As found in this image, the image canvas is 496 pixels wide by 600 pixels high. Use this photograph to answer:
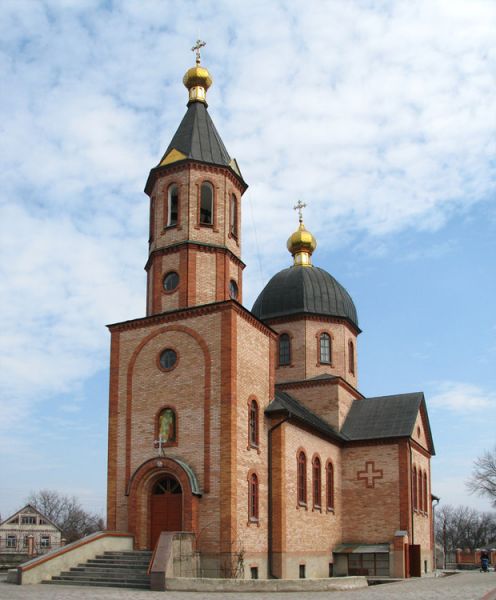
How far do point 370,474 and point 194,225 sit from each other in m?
13.0

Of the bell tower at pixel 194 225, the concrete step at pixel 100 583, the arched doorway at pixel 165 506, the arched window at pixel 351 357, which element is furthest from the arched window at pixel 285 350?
the concrete step at pixel 100 583

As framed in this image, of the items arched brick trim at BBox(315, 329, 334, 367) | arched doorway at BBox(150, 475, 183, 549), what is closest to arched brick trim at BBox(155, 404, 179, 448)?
arched doorway at BBox(150, 475, 183, 549)

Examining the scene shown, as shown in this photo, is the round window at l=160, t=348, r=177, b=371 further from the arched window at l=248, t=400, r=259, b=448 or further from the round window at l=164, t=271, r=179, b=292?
the arched window at l=248, t=400, r=259, b=448

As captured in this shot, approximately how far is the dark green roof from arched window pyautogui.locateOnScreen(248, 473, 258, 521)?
34.2 feet

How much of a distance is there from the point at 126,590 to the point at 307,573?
9229mm

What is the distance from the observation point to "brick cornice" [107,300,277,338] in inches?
912

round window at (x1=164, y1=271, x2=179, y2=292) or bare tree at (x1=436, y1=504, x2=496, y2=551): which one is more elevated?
round window at (x1=164, y1=271, x2=179, y2=292)

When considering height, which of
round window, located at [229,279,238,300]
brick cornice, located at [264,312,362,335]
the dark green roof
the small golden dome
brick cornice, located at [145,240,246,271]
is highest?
the small golden dome

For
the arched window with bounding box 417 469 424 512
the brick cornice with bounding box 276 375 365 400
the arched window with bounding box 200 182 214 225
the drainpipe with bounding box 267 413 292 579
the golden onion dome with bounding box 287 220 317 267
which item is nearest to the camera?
the drainpipe with bounding box 267 413 292 579

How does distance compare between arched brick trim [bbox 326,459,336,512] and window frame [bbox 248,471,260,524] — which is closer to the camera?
window frame [bbox 248,471,260,524]

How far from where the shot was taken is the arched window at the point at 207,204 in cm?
2511

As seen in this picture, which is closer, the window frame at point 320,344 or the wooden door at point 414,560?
the wooden door at point 414,560

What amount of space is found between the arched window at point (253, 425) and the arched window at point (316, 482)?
4775mm

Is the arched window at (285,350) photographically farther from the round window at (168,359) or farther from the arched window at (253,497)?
the arched window at (253,497)
